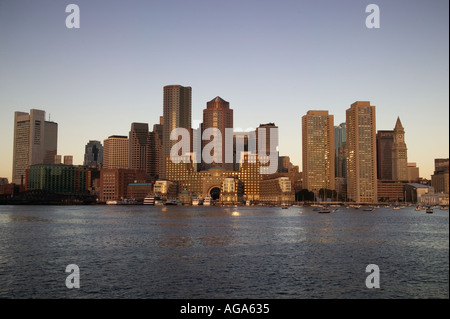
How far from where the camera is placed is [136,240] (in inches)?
2960

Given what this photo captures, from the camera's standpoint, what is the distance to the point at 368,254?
59.1m

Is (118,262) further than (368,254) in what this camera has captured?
No

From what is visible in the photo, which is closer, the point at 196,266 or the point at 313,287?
the point at 313,287
